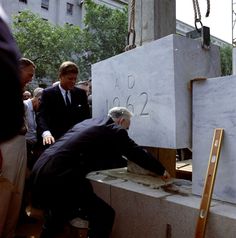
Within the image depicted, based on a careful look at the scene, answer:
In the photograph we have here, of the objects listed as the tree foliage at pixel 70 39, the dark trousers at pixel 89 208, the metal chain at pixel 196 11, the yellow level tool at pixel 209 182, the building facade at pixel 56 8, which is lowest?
the dark trousers at pixel 89 208

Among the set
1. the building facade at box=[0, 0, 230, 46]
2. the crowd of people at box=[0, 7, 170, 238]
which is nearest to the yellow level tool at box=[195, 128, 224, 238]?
the crowd of people at box=[0, 7, 170, 238]

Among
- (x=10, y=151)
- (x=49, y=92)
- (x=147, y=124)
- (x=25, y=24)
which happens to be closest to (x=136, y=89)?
(x=147, y=124)

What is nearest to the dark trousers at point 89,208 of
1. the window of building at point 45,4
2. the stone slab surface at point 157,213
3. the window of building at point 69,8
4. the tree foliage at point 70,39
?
the stone slab surface at point 157,213

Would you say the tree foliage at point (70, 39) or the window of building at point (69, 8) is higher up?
the window of building at point (69, 8)

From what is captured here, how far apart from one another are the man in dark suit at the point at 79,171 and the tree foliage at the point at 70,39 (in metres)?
22.4

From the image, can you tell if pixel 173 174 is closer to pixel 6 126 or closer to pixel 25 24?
pixel 6 126

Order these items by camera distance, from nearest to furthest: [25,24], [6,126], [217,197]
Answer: [6,126]
[217,197]
[25,24]

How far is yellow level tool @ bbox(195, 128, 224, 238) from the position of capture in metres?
2.31

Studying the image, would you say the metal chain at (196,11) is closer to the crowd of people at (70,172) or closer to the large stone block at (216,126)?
the large stone block at (216,126)

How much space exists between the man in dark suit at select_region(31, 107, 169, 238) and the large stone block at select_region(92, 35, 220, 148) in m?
0.33

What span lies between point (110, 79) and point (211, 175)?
71.7 inches

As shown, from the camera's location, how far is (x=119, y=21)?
Answer: 26.3m

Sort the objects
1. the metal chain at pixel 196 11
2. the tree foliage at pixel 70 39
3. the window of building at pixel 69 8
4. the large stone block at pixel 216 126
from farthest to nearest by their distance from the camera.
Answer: the window of building at pixel 69 8 < the tree foliage at pixel 70 39 < the metal chain at pixel 196 11 < the large stone block at pixel 216 126

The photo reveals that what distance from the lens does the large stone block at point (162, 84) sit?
2849 millimetres
